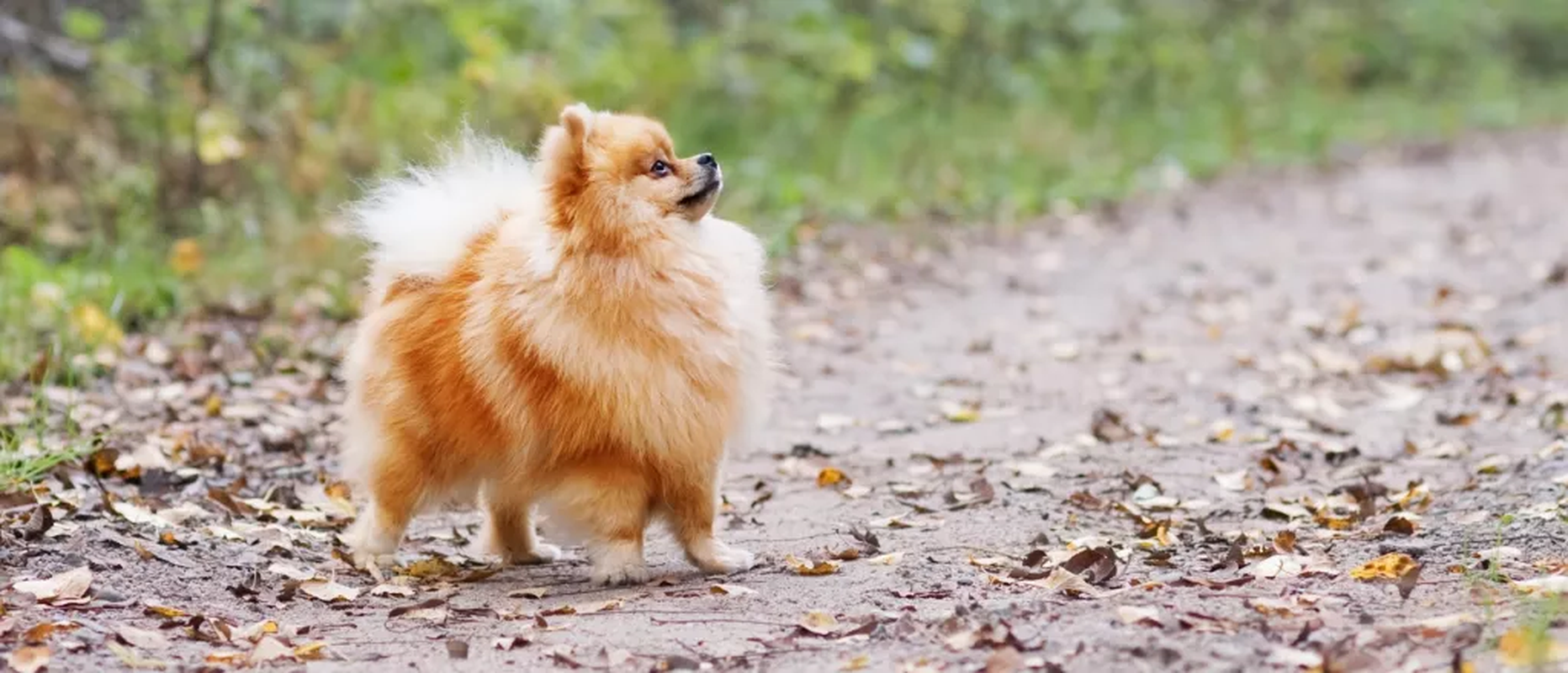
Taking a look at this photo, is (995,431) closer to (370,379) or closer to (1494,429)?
(1494,429)

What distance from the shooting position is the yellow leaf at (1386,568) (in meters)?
4.15

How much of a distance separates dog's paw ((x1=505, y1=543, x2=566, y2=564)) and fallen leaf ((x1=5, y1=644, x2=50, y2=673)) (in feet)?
5.34

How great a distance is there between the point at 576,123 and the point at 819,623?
1.43m

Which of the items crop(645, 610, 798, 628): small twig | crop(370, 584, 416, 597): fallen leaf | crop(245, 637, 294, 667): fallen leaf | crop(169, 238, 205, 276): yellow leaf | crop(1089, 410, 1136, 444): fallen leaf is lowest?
crop(245, 637, 294, 667): fallen leaf

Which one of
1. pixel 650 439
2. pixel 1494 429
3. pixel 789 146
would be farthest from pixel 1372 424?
pixel 789 146

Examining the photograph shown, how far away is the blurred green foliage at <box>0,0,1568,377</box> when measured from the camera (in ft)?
29.7

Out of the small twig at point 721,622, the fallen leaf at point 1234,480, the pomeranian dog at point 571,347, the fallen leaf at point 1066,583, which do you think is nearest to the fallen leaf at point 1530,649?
the fallen leaf at point 1066,583

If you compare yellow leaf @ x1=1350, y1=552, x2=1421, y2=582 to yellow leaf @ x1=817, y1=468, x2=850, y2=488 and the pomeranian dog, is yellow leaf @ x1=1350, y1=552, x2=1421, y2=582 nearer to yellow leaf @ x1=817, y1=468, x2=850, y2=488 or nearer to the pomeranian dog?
the pomeranian dog

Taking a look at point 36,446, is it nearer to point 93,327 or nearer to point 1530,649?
point 93,327

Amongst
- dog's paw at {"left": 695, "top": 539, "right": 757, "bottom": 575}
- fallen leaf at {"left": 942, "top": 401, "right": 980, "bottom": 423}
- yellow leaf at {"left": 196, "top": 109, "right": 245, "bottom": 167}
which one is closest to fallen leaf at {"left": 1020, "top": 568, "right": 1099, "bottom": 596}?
dog's paw at {"left": 695, "top": 539, "right": 757, "bottom": 575}

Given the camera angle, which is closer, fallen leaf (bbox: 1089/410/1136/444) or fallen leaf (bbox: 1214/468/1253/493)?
fallen leaf (bbox: 1214/468/1253/493)

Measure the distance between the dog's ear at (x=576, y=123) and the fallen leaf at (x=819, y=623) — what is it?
1.36 m

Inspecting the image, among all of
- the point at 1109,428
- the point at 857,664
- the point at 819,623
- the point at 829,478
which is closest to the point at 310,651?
the point at 819,623

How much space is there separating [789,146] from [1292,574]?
9.15 meters
